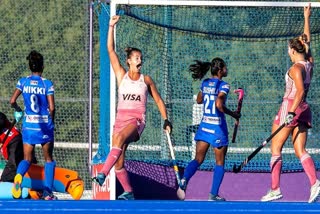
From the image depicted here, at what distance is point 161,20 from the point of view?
51.2 ft

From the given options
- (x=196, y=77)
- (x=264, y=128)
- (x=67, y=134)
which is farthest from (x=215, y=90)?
(x=67, y=134)

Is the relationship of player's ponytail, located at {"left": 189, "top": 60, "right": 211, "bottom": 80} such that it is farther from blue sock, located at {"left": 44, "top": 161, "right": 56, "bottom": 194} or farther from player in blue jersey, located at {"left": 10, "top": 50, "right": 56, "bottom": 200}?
blue sock, located at {"left": 44, "top": 161, "right": 56, "bottom": 194}

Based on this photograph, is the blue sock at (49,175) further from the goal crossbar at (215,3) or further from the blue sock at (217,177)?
the goal crossbar at (215,3)

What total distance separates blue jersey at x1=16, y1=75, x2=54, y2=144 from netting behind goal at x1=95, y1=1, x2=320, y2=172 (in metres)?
1.95

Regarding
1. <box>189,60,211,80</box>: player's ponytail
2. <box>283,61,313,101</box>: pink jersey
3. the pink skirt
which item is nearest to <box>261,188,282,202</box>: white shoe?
<box>283,61,313,101</box>: pink jersey

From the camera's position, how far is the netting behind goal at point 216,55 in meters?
15.5

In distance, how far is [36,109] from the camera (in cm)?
1330

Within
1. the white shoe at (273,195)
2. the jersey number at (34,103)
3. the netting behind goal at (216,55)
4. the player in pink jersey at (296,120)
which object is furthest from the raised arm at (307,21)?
the jersey number at (34,103)

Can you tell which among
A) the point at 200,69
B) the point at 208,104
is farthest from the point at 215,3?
the point at 208,104

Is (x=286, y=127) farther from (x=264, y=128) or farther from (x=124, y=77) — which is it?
(x=264, y=128)

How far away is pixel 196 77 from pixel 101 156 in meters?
1.79

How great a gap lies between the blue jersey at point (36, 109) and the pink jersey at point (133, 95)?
0.91 m

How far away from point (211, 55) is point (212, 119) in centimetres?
312

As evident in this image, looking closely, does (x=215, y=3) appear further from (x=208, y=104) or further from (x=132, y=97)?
(x=132, y=97)
